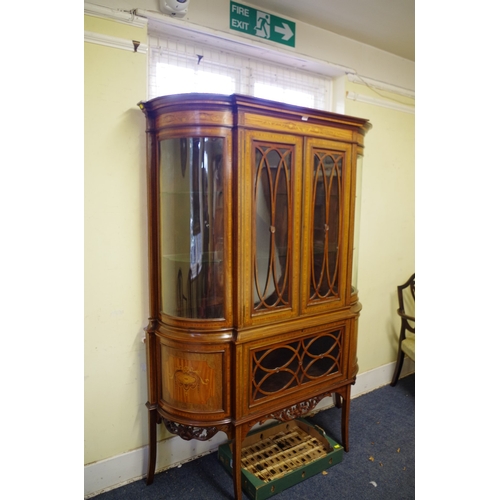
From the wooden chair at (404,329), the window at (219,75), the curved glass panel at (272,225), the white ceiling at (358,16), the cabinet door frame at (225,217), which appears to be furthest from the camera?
the wooden chair at (404,329)

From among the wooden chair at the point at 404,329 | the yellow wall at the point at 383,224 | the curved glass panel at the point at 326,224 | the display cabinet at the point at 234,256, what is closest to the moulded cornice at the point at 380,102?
the yellow wall at the point at 383,224

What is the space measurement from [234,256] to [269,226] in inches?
10.2

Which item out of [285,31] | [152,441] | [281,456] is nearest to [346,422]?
[281,456]

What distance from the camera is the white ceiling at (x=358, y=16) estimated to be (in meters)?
2.19

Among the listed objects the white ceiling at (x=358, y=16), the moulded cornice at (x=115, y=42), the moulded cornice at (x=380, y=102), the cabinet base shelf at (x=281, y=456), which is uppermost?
the white ceiling at (x=358, y=16)

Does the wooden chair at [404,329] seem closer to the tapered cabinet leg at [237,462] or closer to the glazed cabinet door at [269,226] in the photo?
the glazed cabinet door at [269,226]

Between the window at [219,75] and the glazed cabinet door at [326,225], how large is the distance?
2.44ft

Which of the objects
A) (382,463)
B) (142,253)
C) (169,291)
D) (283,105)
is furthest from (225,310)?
(382,463)

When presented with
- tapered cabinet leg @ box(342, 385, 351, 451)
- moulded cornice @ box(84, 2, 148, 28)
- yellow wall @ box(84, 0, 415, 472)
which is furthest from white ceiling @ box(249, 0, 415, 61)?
tapered cabinet leg @ box(342, 385, 351, 451)

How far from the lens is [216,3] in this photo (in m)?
2.07

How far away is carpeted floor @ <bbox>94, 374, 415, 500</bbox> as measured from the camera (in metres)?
1.96

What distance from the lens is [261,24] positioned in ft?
A: 7.32

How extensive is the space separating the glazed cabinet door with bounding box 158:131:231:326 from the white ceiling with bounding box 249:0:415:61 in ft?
3.62
